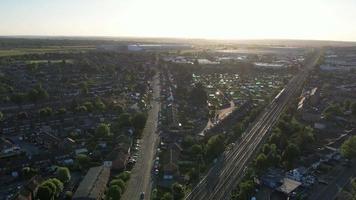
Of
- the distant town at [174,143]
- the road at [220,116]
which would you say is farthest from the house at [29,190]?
the road at [220,116]

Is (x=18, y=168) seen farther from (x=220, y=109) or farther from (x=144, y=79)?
(x=144, y=79)

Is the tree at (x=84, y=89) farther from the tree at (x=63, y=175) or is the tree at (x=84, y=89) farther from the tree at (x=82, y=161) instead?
the tree at (x=63, y=175)

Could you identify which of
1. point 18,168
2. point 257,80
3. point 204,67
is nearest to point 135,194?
point 18,168

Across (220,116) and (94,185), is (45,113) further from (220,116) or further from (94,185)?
(94,185)

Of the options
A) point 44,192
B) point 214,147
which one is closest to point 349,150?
point 214,147

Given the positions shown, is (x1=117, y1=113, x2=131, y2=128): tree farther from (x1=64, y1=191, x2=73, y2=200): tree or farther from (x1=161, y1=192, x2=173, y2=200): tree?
(x1=161, y1=192, x2=173, y2=200): tree

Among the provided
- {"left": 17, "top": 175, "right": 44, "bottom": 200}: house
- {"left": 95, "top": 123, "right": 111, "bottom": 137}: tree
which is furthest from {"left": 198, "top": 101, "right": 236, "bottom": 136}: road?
{"left": 17, "top": 175, "right": 44, "bottom": 200}: house
